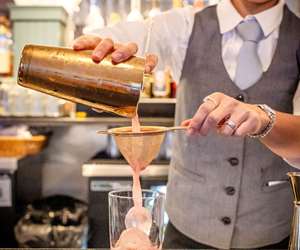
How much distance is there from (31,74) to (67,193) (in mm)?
2579

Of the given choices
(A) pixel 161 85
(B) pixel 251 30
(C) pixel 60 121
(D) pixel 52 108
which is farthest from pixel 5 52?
(B) pixel 251 30

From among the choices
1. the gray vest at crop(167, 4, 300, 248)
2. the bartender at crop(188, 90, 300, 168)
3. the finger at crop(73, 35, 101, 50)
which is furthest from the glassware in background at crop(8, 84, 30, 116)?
the bartender at crop(188, 90, 300, 168)

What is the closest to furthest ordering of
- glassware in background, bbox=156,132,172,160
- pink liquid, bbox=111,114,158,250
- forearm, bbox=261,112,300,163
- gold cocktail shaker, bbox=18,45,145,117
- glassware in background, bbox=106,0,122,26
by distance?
pink liquid, bbox=111,114,158,250, gold cocktail shaker, bbox=18,45,145,117, forearm, bbox=261,112,300,163, glassware in background, bbox=156,132,172,160, glassware in background, bbox=106,0,122,26

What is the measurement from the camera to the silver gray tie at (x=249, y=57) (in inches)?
56.2

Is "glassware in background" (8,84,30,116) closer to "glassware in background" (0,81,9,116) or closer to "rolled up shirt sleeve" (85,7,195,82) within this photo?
"glassware in background" (0,81,9,116)

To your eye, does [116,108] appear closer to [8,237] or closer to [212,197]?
[212,197]

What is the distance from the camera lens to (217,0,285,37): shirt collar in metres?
1.44

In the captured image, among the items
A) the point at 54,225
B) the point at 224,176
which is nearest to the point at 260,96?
the point at 224,176

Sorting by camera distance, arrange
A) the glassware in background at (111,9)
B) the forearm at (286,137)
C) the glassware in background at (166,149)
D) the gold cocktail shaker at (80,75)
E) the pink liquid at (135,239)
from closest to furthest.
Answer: the pink liquid at (135,239), the gold cocktail shaker at (80,75), the forearm at (286,137), the glassware in background at (166,149), the glassware in background at (111,9)

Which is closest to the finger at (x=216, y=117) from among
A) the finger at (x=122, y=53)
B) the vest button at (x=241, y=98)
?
the finger at (x=122, y=53)

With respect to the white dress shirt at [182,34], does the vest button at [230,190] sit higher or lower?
lower

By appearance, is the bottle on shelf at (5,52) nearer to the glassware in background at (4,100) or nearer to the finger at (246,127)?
the glassware in background at (4,100)

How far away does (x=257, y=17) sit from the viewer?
56.8 inches

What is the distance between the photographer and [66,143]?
3.44 metres
